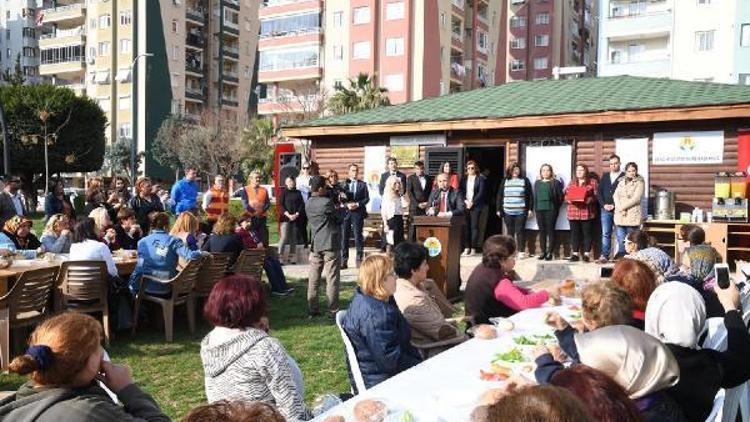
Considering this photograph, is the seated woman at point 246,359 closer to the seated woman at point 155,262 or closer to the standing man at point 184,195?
the seated woman at point 155,262

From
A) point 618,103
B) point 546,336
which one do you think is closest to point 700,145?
point 618,103

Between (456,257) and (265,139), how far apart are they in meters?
37.9

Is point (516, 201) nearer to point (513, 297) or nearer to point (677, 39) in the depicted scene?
point (513, 297)

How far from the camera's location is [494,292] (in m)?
5.50

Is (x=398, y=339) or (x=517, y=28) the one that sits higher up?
(x=517, y=28)

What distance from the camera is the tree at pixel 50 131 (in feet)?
116

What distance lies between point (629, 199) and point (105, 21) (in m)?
62.5

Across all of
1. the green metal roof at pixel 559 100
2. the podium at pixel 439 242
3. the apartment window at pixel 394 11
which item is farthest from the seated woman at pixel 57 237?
the apartment window at pixel 394 11

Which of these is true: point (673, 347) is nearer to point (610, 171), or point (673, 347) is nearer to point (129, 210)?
point (129, 210)

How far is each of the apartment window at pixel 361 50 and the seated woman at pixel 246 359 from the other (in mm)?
49496

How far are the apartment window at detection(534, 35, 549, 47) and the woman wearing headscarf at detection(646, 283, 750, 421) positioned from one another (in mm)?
71864

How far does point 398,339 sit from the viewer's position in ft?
13.4

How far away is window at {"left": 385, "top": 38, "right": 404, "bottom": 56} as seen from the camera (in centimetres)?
5028

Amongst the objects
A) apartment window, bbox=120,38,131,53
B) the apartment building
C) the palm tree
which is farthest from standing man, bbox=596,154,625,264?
apartment window, bbox=120,38,131,53
